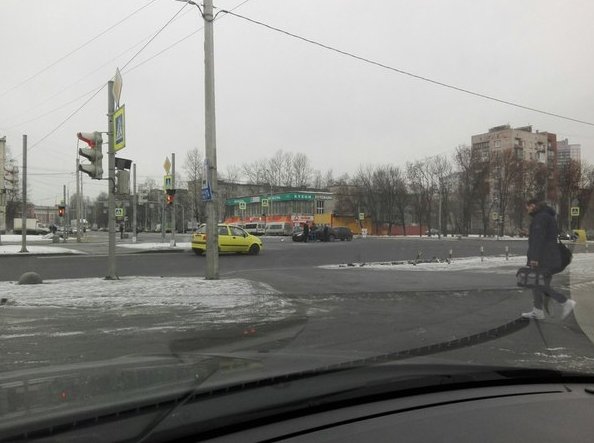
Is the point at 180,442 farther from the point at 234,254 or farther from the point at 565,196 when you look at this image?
the point at 565,196

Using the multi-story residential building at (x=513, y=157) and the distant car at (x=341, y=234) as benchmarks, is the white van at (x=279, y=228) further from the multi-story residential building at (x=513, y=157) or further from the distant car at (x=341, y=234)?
the multi-story residential building at (x=513, y=157)

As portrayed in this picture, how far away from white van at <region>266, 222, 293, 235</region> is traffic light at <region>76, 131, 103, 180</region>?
63791mm

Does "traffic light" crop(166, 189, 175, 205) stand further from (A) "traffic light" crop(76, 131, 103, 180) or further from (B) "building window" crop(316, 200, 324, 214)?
(B) "building window" crop(316, 200, 324, 214)

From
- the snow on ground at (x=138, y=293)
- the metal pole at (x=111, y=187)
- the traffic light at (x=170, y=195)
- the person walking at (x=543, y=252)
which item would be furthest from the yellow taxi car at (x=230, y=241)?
the person walking at (x=543, y=252)

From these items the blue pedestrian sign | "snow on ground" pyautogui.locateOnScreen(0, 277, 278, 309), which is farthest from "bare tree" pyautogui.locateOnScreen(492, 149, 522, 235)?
"snow on ground" pyautogui.locateOnScreen(0, 277, 278, 309)

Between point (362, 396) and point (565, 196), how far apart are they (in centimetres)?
3609

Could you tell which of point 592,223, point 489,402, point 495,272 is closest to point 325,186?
point 495,272

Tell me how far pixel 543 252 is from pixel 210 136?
873cm

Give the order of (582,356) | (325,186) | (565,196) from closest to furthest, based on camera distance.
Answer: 1. (582,356)
2. (565,196)
3. (325,186)

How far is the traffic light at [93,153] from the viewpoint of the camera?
44.2 ft

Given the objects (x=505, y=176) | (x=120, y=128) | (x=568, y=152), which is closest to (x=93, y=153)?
(x=120, y=128)

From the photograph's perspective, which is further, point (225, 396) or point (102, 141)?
point (102, 141)

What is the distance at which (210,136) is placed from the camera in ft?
46.4

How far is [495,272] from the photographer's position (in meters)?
17.4
